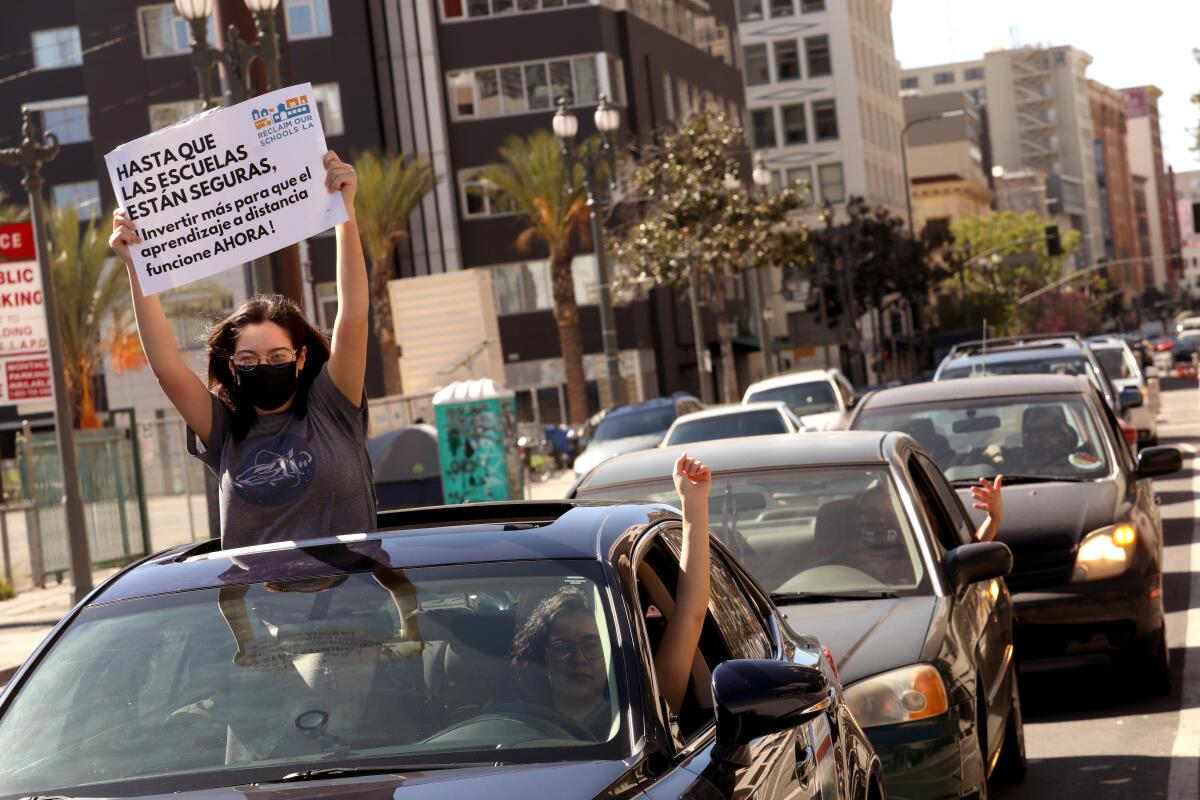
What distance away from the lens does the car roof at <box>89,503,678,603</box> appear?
4379 millimetres

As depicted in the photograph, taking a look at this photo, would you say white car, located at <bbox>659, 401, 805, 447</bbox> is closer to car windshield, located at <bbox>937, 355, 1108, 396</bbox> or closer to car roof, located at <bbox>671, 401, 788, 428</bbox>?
car roof, located at <bbox>671, 401, 788, 428</bbox>

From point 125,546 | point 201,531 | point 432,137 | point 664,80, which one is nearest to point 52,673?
point 125,546

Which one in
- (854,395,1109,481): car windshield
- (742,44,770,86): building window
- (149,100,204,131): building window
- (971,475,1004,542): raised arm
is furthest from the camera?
(742,44,770,86): building window

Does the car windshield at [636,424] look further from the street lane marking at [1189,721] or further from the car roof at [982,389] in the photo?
the car roof at [982,389]

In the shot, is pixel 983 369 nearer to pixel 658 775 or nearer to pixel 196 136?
pixel 196 136

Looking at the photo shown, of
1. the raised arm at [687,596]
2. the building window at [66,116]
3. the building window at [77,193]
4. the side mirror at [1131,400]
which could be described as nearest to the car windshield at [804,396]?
the side mirror at [1131,400]

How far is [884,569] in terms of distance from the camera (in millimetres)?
7684

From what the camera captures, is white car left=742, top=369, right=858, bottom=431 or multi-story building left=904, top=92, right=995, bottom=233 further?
multi-story building left=904, top=92, right=995, bottom=233

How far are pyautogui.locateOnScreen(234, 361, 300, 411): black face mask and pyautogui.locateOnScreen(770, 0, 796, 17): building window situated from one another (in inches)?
3841

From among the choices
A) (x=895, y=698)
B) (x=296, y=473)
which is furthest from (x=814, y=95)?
(x=296, y=473)


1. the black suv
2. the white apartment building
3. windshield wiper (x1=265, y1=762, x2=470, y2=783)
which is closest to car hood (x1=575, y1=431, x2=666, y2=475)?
the black suv

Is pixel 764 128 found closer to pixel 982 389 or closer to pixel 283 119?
pixel 982 389

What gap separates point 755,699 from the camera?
3936 mm

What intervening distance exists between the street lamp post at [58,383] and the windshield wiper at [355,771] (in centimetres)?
1822
